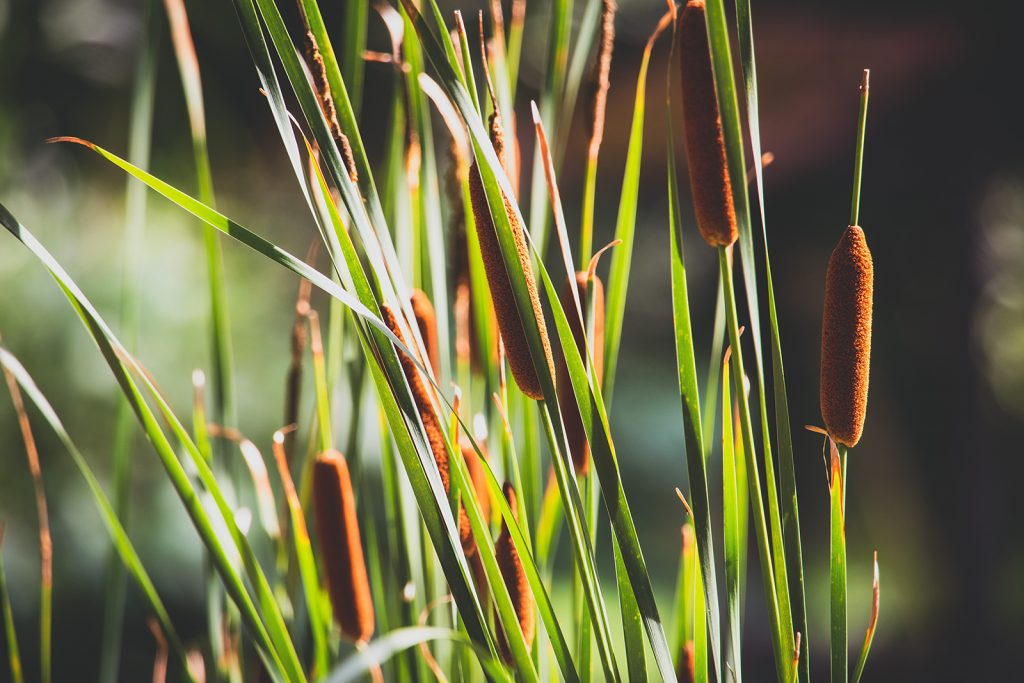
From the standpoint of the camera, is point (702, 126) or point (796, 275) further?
point (796, 275)

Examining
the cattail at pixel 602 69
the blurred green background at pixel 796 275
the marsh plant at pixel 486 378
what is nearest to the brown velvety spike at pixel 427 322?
the marsh plant at pixel 486 378

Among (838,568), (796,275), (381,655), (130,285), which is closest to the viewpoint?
(381,655)

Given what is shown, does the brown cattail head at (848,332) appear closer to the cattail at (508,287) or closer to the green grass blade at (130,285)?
the cattail at (508,287)

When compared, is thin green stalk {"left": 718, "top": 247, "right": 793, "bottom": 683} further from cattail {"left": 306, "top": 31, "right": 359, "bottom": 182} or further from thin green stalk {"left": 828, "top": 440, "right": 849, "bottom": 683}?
cattail {"left": 306, "top": 31, "right": 359, "bottom": 182}

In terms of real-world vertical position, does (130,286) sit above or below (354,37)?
below

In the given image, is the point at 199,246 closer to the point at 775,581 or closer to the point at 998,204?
the point at 775,581

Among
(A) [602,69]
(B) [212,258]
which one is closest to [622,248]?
(A) [602,69]

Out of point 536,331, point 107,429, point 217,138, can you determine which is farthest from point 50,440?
point 536,331

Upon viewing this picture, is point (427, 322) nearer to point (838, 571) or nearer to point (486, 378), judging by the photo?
point (486, 378)
